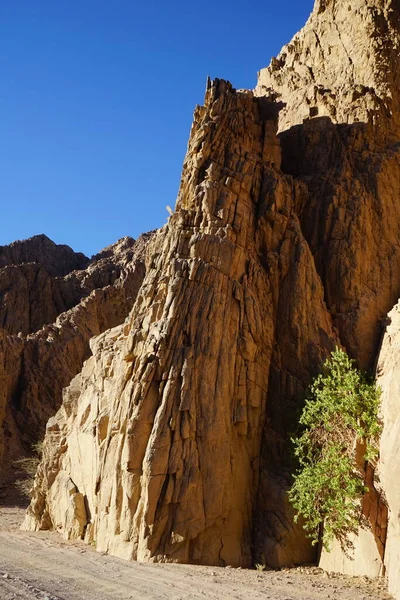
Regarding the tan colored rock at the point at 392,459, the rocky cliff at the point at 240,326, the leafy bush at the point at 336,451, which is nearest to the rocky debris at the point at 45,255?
the rocky cliff at the point at 240,326

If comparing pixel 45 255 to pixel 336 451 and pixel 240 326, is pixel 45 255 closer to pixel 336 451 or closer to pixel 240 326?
pixel 240 326

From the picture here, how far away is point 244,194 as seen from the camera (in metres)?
26.3

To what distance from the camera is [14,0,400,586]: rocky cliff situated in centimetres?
2108

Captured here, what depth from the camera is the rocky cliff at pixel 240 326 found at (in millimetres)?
21078

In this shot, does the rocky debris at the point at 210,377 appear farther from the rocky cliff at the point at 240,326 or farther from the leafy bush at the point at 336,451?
the leafy bush at the point at 336,451

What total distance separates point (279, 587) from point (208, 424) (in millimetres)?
6136

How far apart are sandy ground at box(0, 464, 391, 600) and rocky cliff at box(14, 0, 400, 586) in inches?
55.4

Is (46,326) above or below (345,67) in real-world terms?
below

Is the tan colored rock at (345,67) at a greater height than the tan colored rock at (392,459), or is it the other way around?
the tan colored rock at (345,67)

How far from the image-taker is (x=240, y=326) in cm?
2366

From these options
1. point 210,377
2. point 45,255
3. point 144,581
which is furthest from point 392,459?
point 45,255

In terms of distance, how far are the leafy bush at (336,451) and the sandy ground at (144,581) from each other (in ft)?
6.05

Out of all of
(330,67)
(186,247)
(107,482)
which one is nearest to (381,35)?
(330,67)

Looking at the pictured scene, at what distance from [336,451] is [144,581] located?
7.54 m
